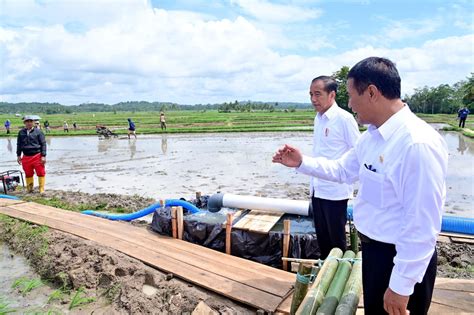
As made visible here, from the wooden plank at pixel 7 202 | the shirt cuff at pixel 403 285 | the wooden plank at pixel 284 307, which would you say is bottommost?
the wooden plank at pixel 7 202

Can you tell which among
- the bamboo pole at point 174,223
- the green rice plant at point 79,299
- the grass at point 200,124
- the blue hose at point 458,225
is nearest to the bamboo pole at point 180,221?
the bamboo pole at point 174,223

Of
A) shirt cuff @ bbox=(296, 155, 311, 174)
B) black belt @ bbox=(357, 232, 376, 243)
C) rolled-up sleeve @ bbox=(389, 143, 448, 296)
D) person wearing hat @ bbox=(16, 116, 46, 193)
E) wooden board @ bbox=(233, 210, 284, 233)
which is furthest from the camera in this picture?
person wearing hat @ bbox=(16, 116, 46, 193)

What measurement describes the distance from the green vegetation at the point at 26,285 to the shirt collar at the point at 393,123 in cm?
424

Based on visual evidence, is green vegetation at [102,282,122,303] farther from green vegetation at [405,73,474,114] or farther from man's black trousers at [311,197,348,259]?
green vegetation at [405,73,474,114]

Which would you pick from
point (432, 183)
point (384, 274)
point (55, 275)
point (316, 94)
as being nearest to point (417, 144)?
point (432, 183)

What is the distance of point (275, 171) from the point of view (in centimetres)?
1250

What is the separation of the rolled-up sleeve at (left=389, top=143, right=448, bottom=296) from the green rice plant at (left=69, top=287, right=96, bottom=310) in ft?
10.9

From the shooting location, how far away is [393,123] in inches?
68.2

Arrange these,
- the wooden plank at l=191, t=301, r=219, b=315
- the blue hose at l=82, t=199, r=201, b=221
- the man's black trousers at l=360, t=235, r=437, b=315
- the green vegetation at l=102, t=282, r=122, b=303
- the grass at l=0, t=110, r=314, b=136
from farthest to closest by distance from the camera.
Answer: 1. the grass at l=0, t=110, r=314, b=136
2. the blue hose at l=82, t=199, r=201, b=221
3. the green vegetation at l=102, t=282, r=122, b=303
4. the wooden plank at l=191, t=301, r=219, b=315
5. the man's black trousers at l=360, t=235, r=437, b=315

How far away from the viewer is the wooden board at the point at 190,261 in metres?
3.60

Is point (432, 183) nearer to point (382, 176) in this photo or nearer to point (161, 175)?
point (382, 176)

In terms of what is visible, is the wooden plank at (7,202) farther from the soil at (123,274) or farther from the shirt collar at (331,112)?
the shirt collar at (331,112)

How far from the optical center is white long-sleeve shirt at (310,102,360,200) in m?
3.47

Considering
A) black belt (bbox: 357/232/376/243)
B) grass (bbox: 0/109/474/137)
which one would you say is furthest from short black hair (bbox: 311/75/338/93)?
grass (bbox: 0/109/474/137)
